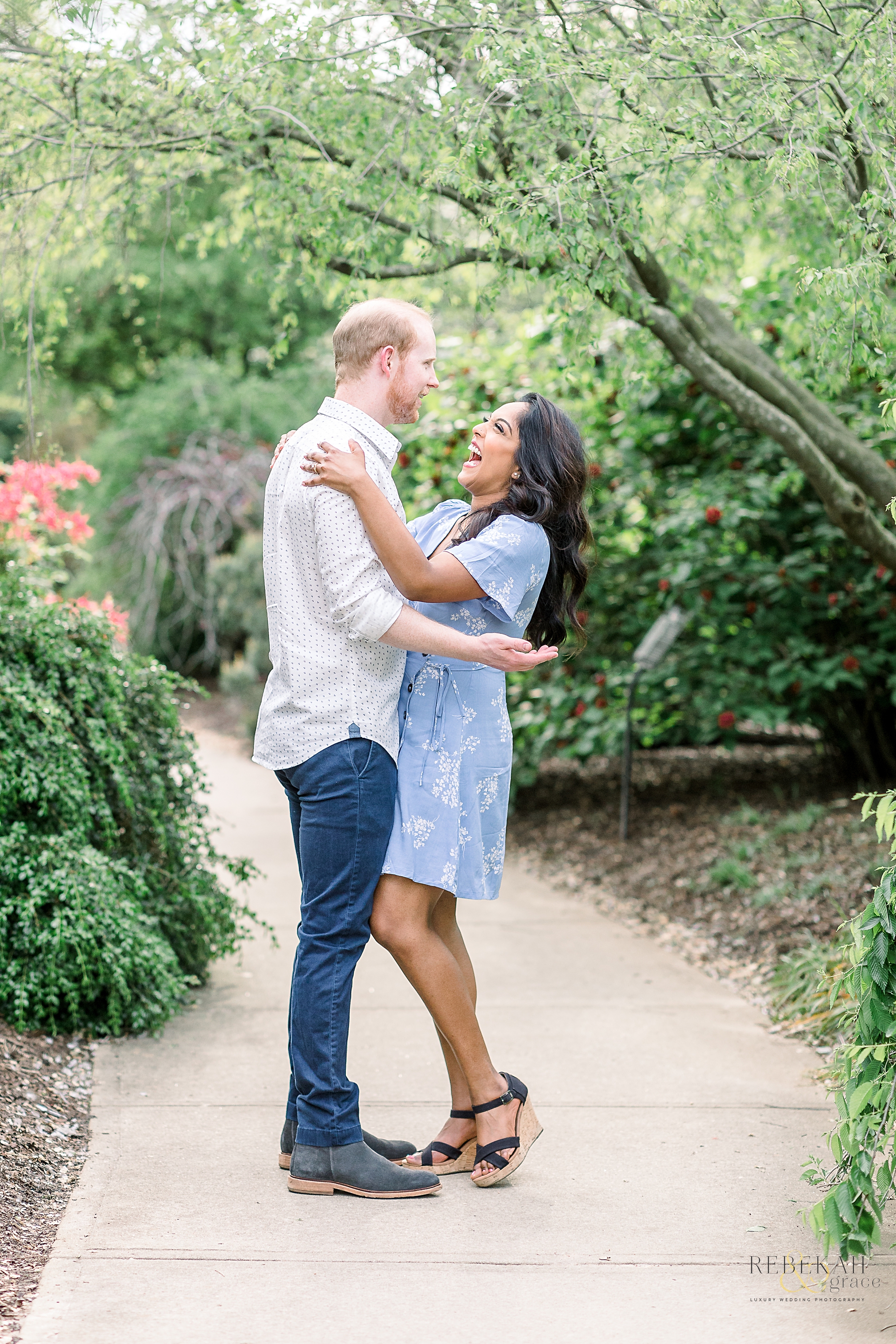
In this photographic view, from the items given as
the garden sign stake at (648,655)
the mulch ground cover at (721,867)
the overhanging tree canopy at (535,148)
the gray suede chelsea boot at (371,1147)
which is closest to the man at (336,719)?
the gray suede chelsea boot at (371,1147)

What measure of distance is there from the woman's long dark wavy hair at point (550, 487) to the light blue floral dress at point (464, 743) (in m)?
0.07

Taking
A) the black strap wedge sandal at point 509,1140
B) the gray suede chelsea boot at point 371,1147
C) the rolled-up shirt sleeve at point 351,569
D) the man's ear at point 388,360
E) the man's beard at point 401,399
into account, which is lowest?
the gray suede chelsea boot at point 371,1147

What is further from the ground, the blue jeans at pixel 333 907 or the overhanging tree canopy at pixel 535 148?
the overhanging tree canopy at pixel 535 148

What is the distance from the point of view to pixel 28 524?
508 cm

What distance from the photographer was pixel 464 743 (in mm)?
3113

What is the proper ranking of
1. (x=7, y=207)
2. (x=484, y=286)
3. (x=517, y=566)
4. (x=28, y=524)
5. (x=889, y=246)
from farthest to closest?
1. (x=28, y=524)
2. (x=7, y=207)
3. (x=484, y=286)
4. (x=889, y=246)
5. (x=517, y=566)

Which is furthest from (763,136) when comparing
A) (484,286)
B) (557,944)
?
(557,944)

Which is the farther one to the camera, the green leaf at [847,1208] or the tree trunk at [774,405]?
the tree trunk at [774,405]

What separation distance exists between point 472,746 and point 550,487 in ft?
2.08

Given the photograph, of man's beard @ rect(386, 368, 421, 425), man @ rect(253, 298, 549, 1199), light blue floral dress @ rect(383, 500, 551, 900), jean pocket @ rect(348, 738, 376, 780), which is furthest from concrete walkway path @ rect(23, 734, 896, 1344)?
man's beard @ rect(386, 368, 421, 425)

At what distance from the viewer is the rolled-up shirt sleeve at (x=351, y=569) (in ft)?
9.39

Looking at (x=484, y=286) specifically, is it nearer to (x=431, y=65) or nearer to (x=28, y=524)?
(x=431, y=65)

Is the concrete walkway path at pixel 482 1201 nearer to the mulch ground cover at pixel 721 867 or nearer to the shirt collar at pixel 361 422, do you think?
the mulch ground cover at pixel 721 867

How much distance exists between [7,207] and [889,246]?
2.99 meters
